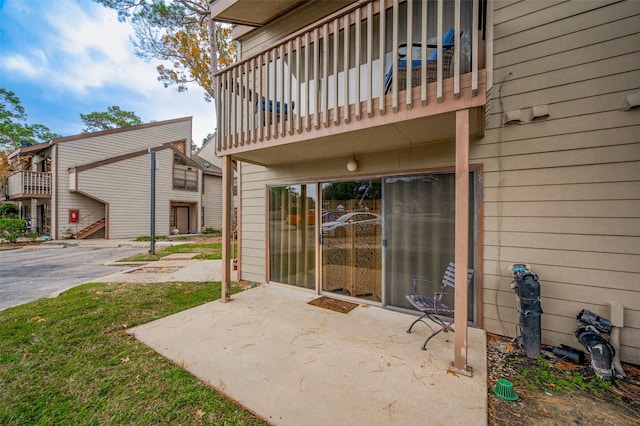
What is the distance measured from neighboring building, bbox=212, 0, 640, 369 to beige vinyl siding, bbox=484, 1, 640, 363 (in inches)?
0.5

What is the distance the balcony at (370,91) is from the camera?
7.25 feet

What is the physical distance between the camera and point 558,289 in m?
2.61

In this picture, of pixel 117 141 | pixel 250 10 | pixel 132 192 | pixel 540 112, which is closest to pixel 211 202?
pixel 132 192

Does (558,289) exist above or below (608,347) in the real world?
above

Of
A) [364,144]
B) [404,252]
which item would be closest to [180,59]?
[364,144]

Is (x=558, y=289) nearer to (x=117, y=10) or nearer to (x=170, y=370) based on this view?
(x=170, y=370)

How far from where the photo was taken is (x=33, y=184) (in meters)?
12.0

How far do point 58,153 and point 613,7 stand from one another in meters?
18.0

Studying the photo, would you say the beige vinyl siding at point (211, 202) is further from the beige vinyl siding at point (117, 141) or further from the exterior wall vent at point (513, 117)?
the exterior wall vent at point (513, 117)

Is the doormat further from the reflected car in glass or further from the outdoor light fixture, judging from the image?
the outdoor light fixture

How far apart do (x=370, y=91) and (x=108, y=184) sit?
597 inches

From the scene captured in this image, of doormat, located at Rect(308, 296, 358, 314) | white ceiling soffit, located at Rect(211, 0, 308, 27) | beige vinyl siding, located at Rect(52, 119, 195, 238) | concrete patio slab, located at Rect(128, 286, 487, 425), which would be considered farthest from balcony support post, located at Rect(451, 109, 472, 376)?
beige vinyl siding, located at Rect(52, 119, 195, 238)

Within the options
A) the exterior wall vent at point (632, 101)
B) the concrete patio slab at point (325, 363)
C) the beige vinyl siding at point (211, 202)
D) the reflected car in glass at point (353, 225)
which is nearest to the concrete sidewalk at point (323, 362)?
the concrete patio slab at point (325, 363)

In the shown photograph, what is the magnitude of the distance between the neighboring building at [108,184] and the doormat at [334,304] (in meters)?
13.2
